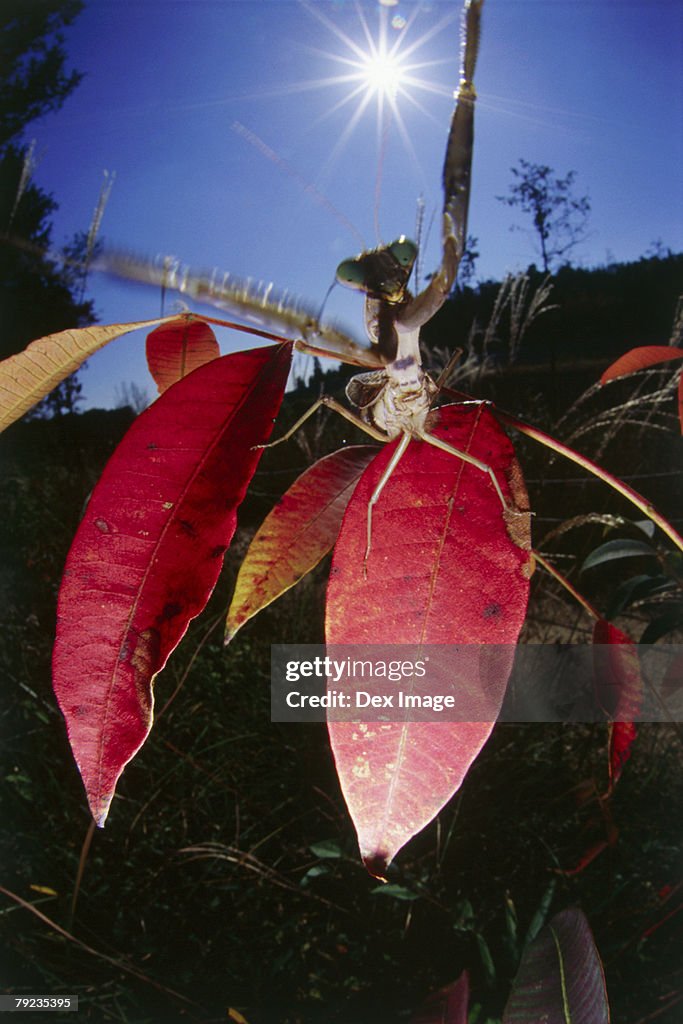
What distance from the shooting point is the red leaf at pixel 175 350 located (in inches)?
9.8

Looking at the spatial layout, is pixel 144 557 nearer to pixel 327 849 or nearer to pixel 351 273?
pixel 351 273

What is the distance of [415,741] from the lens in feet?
0.59

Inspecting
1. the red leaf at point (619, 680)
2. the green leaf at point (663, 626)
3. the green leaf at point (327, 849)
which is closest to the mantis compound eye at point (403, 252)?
the red leaf at point (619, 680)

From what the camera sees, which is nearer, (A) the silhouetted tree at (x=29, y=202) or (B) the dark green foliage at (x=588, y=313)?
(A) the silhouetted tree at (x=29, y=202)

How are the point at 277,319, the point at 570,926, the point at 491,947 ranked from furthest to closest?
the point at 491,947 → the point at 570,926 → the point at 277,319

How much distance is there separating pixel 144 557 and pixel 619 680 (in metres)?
0.27

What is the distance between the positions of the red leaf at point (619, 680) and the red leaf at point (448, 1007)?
5.1 inches

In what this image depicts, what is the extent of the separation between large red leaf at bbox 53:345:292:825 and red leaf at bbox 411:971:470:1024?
0.76ft

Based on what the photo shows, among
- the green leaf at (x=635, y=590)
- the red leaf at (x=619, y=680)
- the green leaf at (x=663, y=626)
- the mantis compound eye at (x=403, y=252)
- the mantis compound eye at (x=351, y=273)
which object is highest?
the mantis compound eye at (x=403, y=252)

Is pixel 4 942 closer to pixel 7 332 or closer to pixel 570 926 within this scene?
pixel 570 926

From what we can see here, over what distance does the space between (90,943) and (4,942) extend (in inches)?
2.7

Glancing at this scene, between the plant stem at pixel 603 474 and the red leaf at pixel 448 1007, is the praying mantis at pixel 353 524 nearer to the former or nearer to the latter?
the plant stem at pixel 603 474

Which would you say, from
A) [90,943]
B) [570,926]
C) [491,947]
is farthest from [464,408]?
[90,943]

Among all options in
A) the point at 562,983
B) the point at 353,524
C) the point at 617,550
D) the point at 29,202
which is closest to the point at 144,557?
the point at 353,524
